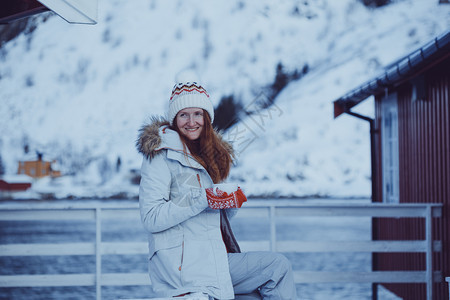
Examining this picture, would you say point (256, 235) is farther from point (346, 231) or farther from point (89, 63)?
point (89, 63)

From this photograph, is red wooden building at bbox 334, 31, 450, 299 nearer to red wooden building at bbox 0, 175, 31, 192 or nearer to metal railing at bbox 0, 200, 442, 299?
metal railing at bbox 0, 200, 442, 299

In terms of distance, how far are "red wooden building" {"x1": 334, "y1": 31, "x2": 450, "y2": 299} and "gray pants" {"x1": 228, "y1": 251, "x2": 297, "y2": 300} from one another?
2.79m

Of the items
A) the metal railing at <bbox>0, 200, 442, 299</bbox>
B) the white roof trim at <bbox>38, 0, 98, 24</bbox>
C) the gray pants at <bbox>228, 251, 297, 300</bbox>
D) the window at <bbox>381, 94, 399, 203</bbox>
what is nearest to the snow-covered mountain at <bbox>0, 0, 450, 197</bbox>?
the window at <bbox>381, 94, 399, 203</bbox>

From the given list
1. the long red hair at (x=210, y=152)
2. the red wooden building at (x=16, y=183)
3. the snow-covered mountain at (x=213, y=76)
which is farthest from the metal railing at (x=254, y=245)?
the red wooden building at (x=16, y=183)

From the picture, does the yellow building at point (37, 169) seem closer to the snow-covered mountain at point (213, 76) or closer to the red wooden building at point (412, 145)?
the snow-covered mountain at point (213, 76)

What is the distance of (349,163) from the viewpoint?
3066 inches

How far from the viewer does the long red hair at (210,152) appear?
2.57m

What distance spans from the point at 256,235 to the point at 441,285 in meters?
10.9

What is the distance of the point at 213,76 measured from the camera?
332ft

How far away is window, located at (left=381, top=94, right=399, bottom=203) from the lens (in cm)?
704

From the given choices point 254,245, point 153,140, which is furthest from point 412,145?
point 153,140

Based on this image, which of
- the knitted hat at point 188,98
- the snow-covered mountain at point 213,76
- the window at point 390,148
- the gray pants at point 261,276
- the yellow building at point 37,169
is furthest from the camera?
the snow-covered mountain at point 213,76

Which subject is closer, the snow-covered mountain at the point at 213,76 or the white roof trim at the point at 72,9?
the white roof trim at the point at 72,9

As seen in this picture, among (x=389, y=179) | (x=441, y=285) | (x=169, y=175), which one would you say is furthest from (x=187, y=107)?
(x=389, y=179)
